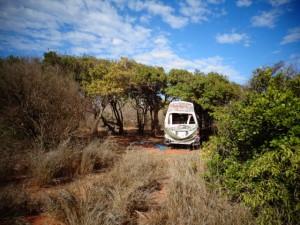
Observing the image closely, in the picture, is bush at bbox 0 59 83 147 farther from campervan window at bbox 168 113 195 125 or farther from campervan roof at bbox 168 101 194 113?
campervan window at bbox 168 113 195 125

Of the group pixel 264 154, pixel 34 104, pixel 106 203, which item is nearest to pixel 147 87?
pixel 34 104

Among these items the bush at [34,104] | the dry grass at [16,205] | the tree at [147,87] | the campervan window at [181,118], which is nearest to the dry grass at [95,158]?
the bush at [34,104]

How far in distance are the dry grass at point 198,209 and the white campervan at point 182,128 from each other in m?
6.29

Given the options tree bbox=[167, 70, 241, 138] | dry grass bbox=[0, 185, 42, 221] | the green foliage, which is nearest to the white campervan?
tree bbox=[167, 70, 241, 138]

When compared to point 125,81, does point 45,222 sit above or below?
below

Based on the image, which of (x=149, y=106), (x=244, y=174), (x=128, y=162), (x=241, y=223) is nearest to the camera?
(x=241, y=223)

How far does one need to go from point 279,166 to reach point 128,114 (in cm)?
2316

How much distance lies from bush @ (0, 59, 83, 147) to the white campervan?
17.9 feet

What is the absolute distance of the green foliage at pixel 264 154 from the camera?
2.80 metres

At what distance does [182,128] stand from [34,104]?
22.7ft

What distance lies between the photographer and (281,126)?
3164 millimetres

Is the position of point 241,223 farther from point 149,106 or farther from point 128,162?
point 149,106

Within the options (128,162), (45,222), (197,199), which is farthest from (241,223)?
(128,162)

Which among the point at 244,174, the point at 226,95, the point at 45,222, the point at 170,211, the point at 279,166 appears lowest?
the point at 45,222
